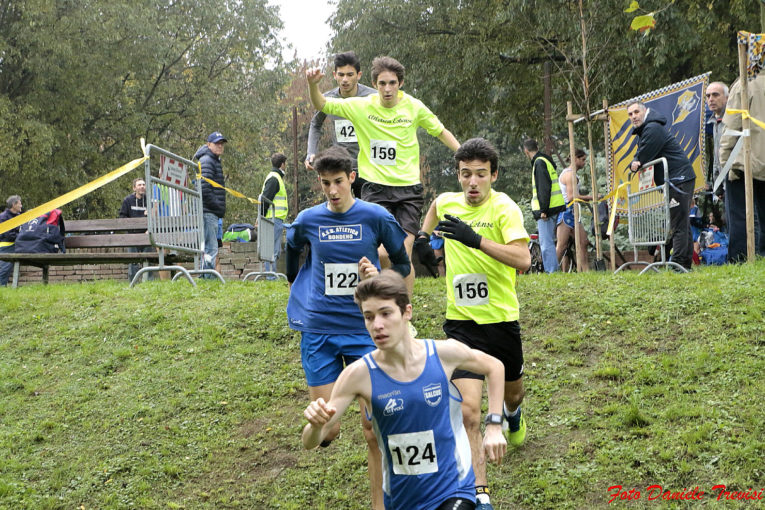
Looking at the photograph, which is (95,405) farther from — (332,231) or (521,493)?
(521,493)

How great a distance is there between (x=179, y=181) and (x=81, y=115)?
14.6 metres

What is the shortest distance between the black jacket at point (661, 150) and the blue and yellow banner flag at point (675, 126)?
1.21m

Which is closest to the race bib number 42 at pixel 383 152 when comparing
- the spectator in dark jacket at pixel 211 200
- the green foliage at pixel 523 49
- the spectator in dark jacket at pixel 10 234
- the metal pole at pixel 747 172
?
the metal pole at pixel 747 172

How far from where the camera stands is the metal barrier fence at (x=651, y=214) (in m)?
10.0

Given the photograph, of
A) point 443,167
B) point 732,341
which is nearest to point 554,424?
point 732,341

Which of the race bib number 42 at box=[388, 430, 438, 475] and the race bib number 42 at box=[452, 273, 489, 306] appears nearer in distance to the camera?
the race bib number 42 at box=[388, 430, 438, 475]

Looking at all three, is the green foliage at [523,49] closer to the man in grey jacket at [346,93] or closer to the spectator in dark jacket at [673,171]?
the spectator in dark jacket at [673,171]

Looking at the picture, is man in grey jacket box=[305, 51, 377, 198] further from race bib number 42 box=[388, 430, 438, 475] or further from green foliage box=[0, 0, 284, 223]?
green foliage box=[0, 0, 284, 223]

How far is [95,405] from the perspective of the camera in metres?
7.54

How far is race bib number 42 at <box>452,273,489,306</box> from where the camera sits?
532cm

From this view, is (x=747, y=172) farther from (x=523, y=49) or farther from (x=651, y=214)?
(x=523, y=49)

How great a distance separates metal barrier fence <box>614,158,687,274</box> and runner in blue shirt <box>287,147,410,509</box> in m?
5.49

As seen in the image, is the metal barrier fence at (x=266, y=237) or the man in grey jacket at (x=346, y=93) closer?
the man in grey jacket at (x=346, y=93)

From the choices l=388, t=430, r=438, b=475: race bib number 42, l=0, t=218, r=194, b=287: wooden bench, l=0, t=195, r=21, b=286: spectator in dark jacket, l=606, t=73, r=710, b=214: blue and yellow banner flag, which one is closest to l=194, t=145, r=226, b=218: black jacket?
l=0, t=218, r=194, b=287: wooden bench
